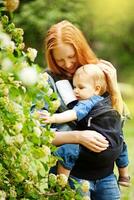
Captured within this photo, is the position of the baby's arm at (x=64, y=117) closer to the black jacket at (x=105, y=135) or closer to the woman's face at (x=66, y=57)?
the black jacket at (x=105, y=135)

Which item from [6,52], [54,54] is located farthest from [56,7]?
[6,52]

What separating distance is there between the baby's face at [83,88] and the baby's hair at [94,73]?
2 centimetres

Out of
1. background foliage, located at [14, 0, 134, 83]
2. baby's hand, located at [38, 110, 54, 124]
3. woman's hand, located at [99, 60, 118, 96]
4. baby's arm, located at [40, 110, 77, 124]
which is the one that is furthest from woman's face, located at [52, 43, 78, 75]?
background foliage, located at [14, 0, 134, 83]

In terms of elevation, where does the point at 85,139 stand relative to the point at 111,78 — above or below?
below

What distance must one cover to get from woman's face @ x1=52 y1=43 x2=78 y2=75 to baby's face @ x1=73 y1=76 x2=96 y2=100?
0.31ft

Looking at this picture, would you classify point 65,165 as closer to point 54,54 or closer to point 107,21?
point 54,54

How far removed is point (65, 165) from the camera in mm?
3689

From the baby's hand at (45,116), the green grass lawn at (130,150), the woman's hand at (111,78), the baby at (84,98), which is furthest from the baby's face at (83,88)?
the green grass lawn at (130,150)

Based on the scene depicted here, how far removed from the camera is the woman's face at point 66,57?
3748 mm

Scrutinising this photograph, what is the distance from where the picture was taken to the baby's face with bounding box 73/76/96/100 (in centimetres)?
369

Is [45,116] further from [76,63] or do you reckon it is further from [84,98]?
[76,63]

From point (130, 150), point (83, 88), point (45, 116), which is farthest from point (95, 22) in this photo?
point (45, 116)

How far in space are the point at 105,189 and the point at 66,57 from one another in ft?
2.32

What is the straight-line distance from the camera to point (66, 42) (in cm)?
377
